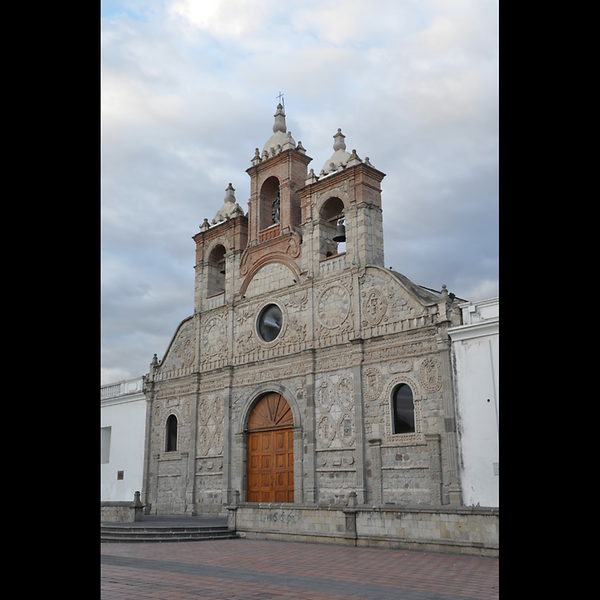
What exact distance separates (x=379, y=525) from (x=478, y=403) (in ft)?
13.7

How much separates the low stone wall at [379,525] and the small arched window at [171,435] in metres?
7.81

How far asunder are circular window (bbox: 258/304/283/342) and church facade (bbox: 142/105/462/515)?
0.05 metres

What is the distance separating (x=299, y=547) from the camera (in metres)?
14.2

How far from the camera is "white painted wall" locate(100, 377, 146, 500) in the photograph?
2577 centimetres

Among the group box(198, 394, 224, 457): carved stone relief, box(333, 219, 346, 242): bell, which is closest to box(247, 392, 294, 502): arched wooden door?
box(198, 394, 224, 457): carved stone relief

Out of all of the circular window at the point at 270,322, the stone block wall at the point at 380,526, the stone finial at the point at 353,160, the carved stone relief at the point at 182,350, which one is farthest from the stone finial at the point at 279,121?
the stone block wall at the point at 380,526

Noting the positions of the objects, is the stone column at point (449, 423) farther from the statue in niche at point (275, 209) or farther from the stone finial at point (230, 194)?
the stone finial at point (230, 194)

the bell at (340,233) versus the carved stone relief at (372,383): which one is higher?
the bell at (340,233)

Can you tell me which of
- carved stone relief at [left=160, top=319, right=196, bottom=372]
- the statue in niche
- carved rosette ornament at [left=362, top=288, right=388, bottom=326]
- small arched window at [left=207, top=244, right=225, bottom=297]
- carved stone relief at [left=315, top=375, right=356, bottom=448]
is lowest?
carved stone relief at [left=315, top=375, right=356, bottom=448]

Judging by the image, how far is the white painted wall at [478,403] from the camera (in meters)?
15.4

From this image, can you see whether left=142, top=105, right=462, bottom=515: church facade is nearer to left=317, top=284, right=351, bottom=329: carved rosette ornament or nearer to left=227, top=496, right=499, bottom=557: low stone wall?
left=317, top=284, right=351, bottom=329: carved rosette ornament
